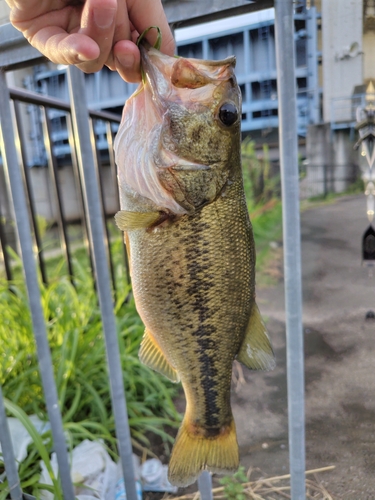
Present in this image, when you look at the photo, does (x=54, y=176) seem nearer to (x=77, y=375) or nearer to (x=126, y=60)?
(x=77, y=375)

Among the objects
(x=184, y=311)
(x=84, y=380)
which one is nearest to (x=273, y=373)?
(x=84, y=380)

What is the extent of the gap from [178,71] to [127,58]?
0.30 feet

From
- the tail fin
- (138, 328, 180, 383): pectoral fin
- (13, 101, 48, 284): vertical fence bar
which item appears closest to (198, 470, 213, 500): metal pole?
the tail fin

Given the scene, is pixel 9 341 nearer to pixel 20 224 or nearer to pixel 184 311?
pixel 20 224

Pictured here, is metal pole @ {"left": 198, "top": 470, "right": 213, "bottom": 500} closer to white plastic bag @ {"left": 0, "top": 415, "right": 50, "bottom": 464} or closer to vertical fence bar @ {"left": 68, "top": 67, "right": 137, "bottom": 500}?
vertical fence bar @ {"left": 68, "top": 67, "right": 137, "bottom": 500}

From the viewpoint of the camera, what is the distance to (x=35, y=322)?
1.16 meters

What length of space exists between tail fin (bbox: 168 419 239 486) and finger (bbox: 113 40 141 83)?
2.48ft

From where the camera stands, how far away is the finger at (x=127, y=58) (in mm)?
687

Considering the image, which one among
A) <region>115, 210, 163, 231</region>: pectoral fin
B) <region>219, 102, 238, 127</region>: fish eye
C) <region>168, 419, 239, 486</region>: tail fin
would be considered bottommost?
<region>168, 419, 239, 486</region>: tail fin

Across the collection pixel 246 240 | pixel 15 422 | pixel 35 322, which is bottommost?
pixel 15 422

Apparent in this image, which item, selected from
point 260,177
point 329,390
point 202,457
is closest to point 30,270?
A: point 202,457

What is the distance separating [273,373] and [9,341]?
161 centimetres

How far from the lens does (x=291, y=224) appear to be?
0.84 m

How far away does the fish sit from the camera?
0.75 meters
